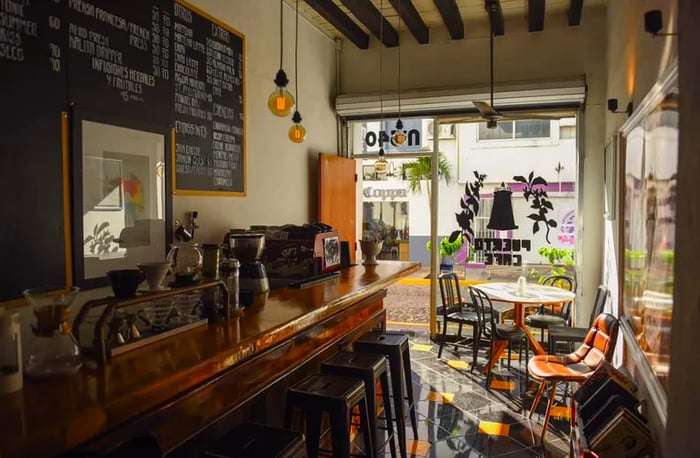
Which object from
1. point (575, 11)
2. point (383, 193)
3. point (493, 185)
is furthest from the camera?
point (383, 193)

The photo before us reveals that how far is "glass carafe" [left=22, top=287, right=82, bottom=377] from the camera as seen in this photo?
4.47ft

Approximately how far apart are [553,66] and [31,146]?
464 centimetres

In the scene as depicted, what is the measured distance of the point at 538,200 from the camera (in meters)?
5.65

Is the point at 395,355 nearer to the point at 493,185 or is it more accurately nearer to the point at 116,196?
the point at 116,196

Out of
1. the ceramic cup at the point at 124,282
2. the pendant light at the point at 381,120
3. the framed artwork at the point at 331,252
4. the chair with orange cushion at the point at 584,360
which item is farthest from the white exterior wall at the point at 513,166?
the ceramic cup at the point at 124,282

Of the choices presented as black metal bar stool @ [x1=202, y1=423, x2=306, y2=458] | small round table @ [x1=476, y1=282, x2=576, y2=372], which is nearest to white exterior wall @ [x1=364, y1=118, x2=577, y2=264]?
small round table @ [x1=476, y1=282, x2=576, y2=372]

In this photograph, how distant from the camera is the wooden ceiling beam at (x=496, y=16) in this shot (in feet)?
14.1

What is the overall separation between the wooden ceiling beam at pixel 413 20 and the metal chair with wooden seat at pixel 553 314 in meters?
2.83

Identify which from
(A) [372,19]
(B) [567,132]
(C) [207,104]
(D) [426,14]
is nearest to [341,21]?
(A) [372,19]

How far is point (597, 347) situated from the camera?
3244 millimetres

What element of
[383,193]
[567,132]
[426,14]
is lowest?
[383,193]

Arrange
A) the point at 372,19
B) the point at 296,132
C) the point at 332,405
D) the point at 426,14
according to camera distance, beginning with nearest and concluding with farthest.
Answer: the point at 332,405
the point at 296,132
the point at 372,19
the point at 426,14

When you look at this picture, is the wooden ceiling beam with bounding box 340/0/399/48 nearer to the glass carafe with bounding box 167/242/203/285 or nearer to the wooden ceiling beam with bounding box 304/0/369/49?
the wooden ceiling beam with bounding box 304/0/369/49

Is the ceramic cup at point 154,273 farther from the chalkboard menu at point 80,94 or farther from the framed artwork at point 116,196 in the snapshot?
the framed artwork at point 116,196
